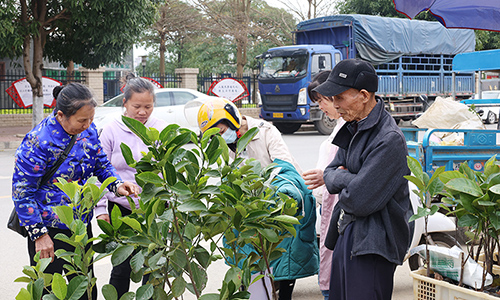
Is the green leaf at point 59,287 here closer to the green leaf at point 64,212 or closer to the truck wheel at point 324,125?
the green leaf at point 64,212

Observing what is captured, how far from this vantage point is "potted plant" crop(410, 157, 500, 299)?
2186mm

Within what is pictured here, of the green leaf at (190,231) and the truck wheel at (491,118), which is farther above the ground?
the green leaf at (190,231)

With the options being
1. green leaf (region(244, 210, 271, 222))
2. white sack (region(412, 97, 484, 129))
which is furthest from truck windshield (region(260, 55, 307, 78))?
green leaf (region(244, 210, 271, 222))

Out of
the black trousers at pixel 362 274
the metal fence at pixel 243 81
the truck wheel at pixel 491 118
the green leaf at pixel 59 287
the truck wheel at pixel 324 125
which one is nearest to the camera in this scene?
the green leaf at pixel 59 287

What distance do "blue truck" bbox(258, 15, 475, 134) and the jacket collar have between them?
12.6 meters

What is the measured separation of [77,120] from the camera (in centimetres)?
271

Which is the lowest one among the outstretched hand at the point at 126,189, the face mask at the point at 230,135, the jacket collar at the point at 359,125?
the outstretched hand at the point at 126,189

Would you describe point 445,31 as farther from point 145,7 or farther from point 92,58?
point 92,58

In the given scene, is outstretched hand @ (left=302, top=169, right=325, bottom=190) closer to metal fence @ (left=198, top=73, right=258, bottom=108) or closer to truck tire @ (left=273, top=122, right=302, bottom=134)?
truck tire @ (left=273, top=122, right=302, bottom=134)

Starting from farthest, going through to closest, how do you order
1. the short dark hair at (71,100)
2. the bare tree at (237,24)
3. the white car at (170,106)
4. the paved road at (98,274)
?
the bare tree at (237,24), the white car at (170,106), the paved road at (98,274), the short dark hair at (71,100)

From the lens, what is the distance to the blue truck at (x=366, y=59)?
51.4 feet

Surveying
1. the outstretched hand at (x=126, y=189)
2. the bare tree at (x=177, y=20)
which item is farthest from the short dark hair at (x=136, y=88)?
the bare tree at (x=177, y=20)

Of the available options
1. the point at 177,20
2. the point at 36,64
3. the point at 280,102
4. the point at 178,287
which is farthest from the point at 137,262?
the point at 177,20

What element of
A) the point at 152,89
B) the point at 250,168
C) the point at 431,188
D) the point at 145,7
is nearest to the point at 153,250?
the point at 250,168
